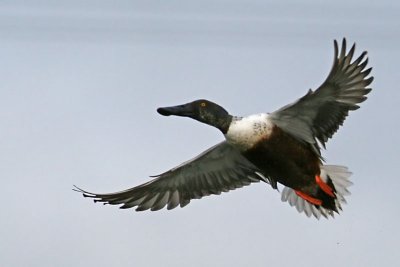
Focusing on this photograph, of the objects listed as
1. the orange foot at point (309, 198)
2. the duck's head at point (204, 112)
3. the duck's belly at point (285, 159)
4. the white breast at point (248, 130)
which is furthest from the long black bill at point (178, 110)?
the orange foot at point (309, 198)

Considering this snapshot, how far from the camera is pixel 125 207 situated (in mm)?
10578

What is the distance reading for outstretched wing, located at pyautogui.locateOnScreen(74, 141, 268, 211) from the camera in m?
10.4

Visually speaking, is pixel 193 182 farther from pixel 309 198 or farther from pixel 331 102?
pixel 331 102


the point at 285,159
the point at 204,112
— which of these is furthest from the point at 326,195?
the point at 204,112

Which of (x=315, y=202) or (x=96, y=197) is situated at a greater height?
(x=96, y=197)

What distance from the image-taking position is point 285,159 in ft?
31.7

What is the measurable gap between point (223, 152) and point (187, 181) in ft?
2.02

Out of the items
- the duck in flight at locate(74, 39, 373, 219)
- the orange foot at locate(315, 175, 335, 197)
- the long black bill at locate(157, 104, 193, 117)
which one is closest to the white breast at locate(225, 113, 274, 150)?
the duck in flight at locate(74, 39, 373, 219)

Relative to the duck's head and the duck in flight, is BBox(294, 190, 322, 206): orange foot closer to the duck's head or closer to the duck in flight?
the duck in flight

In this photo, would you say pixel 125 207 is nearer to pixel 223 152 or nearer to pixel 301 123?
pixel 223 152

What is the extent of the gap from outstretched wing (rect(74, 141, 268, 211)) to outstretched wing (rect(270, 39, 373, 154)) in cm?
79

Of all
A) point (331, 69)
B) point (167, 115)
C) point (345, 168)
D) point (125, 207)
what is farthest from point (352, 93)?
point (125, 207)

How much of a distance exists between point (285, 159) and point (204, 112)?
3.11 feet

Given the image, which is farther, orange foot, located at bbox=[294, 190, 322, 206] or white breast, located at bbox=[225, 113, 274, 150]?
orange foot, located at bbox=[294, 190, 322, 206]
